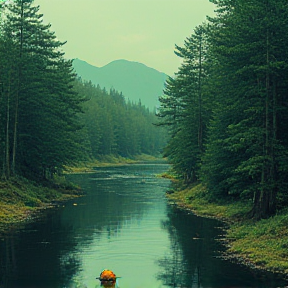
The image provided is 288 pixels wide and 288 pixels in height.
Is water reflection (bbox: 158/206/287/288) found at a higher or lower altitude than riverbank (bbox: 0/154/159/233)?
lower

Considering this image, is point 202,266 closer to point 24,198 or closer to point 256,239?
point 256,239

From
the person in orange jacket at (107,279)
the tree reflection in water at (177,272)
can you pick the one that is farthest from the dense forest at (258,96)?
the person in orange jacket at (107,279)

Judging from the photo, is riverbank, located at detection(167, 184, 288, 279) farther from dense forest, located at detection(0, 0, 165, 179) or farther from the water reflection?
dense forest, located at detection(0, 0, 165, 179)

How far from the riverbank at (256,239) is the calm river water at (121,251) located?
90 cm

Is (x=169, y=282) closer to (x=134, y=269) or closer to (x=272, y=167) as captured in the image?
(x=134, y=269)

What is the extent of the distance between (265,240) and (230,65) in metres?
12.7

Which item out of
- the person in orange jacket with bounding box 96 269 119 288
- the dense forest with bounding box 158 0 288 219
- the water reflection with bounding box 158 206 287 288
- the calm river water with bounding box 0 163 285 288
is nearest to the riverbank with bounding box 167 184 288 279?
the water reflection with bounding box 158 206 287 288

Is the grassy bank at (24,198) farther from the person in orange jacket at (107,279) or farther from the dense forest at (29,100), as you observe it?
the person in orange jacket at (107,279)

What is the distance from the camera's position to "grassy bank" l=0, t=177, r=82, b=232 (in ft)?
128

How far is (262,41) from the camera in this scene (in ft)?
103

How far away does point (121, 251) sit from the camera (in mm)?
28453

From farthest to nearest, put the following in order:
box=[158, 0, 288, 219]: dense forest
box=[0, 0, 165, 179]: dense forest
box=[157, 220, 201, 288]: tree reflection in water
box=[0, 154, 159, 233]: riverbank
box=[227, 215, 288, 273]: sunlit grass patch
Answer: box=[0, 0, 165, 179]: dense forest
box=[0, 154, 159, 233]: riverbank
box=[158, 0, 288, 219]: dense forest
box=[227, 215, 288, 273]: sunlit grass patch
box=[157, 220, 201, 288]: tree reflection in water

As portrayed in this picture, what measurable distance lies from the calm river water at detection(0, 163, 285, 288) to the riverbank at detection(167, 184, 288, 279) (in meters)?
0.90

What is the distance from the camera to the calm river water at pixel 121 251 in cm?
2188
